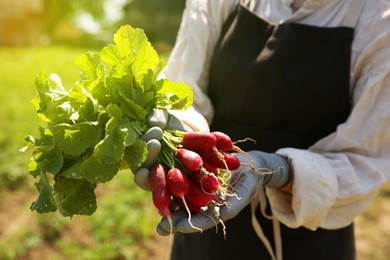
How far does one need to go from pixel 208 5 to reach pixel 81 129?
0.65 m

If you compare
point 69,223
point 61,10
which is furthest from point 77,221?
point 61,10

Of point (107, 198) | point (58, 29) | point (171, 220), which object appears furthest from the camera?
point (58, 29)

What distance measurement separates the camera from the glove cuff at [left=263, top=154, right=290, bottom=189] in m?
1.42

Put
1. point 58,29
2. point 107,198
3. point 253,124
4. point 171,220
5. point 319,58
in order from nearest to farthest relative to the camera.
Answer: point 171,220 < point 319,58 < point 253,124 < point 107,198 < point 58,29

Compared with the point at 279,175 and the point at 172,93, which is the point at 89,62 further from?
the point at 279,175

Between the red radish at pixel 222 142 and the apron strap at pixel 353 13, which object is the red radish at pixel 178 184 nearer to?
the red radish at pixel 222 142

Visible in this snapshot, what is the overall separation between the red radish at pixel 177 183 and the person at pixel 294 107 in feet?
0.23

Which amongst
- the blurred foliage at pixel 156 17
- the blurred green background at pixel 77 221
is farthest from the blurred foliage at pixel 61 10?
the blurred green background at pixel 77 221

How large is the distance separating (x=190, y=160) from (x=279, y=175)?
314 mm

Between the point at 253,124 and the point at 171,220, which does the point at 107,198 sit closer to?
the point at 253,124

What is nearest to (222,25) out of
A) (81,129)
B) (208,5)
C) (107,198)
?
(208,5)

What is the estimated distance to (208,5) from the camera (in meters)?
1.66

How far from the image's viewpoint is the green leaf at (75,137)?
124cm

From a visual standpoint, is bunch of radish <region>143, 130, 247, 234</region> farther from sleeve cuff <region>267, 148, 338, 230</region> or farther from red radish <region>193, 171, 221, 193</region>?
sleeve cuff <region>267, 148, 338, 230</region>
